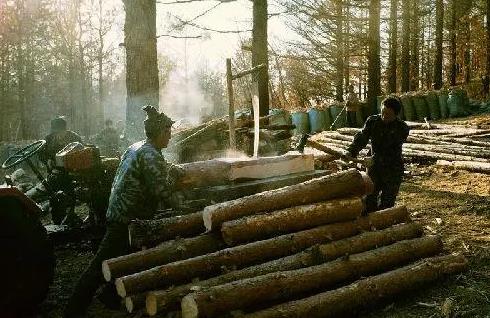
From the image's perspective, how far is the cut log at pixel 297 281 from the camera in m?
3.80

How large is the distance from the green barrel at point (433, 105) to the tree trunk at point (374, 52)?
7.27ft

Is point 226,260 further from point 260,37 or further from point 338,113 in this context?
point 338,113

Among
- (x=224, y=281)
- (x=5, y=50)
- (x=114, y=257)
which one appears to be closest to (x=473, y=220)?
(x=224, y=281)

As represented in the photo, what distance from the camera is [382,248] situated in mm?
4863

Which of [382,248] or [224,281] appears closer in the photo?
[224,281]

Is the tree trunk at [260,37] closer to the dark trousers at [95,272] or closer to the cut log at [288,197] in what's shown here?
the cut log at [288,197]

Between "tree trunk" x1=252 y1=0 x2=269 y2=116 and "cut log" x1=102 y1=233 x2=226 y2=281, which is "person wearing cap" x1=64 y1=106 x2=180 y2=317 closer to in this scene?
"cut log" x1=102 y1=233 x2=226 y2=281

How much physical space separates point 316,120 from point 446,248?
1578 centimetres

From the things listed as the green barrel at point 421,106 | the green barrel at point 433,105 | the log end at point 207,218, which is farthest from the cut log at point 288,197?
the green barrel at point 433,105

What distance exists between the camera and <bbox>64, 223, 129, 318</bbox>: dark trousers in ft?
15.4

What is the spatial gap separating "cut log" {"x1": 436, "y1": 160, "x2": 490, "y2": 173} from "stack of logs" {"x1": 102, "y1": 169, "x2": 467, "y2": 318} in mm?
5066

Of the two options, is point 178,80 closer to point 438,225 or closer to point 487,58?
point 487,58

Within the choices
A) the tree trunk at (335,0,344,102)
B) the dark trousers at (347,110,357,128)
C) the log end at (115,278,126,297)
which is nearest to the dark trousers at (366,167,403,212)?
the log end at (115,278,126,297)

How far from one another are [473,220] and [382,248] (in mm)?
2715
